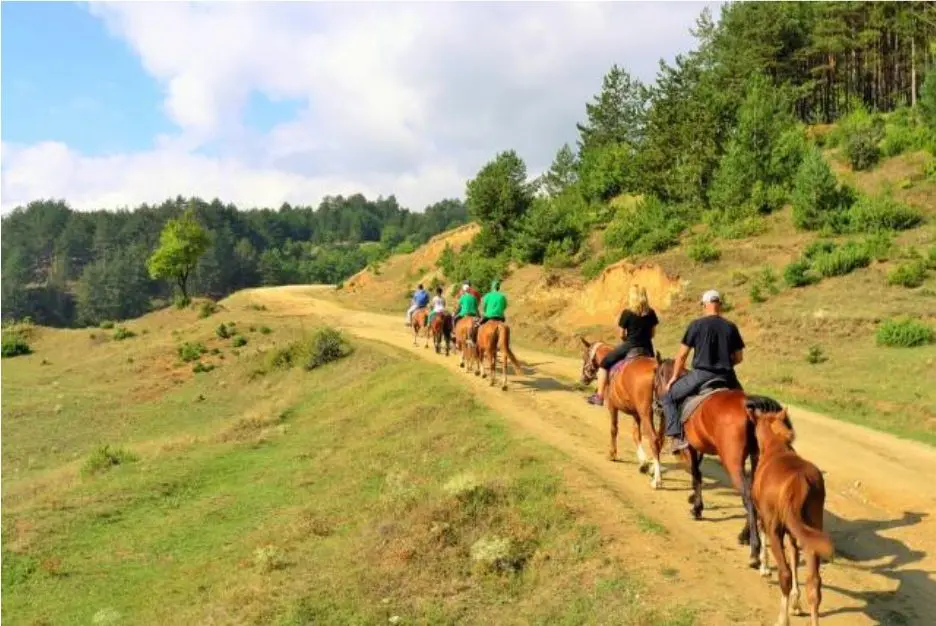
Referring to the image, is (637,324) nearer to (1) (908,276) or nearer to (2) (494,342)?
(2) (494,342)

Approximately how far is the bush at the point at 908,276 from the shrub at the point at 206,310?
45.7 meters

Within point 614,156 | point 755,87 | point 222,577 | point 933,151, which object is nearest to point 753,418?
point 222,577

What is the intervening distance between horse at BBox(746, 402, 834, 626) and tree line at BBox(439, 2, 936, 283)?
105ft

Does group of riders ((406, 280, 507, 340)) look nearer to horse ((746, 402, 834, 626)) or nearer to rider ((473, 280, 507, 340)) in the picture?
rider ((473, 280, 507, 340))

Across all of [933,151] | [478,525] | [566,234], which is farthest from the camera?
[566,234]

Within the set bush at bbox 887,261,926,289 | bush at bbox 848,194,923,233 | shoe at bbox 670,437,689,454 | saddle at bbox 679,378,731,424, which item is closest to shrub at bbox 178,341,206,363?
bush at bbox 887,261,926,289

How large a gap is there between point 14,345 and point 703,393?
56235mm

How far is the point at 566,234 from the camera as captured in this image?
48906 mm

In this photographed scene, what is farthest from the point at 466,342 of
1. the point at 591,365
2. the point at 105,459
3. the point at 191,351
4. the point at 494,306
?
the point at 191,351

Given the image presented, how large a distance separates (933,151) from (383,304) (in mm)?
38630

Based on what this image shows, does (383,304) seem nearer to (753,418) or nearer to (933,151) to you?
(933,151)

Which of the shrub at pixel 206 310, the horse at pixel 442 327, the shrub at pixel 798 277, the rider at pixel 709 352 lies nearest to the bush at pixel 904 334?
the shrub at pixel 798 277

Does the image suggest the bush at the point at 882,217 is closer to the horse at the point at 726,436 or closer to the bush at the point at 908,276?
the bush at the point at 908,276

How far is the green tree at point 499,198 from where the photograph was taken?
177ft
